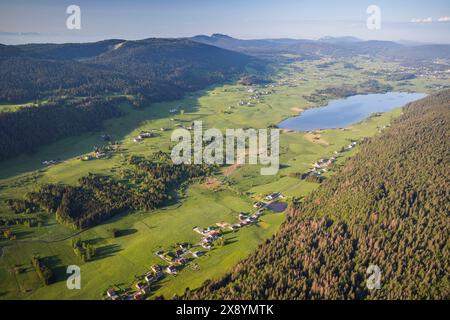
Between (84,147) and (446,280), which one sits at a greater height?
(84,147)

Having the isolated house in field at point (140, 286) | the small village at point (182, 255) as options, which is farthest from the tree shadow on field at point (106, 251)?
the isolated house in field at point (140, 286)

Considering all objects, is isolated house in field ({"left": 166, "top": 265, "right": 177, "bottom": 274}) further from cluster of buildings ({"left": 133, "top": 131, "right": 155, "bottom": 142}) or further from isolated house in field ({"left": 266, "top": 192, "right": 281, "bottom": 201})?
cluster of buildings ({"left": 133, "top": 131, "right": 155, "bottom": 142})

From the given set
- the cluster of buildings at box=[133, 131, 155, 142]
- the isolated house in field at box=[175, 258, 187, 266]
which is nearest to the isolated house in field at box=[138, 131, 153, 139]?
the cluster of buildings at box=[133, 131, 155, 142]

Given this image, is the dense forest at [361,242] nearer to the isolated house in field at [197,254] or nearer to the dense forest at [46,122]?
the isolated house in field at [197,254]

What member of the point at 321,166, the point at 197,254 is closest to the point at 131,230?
the point at 197,254
